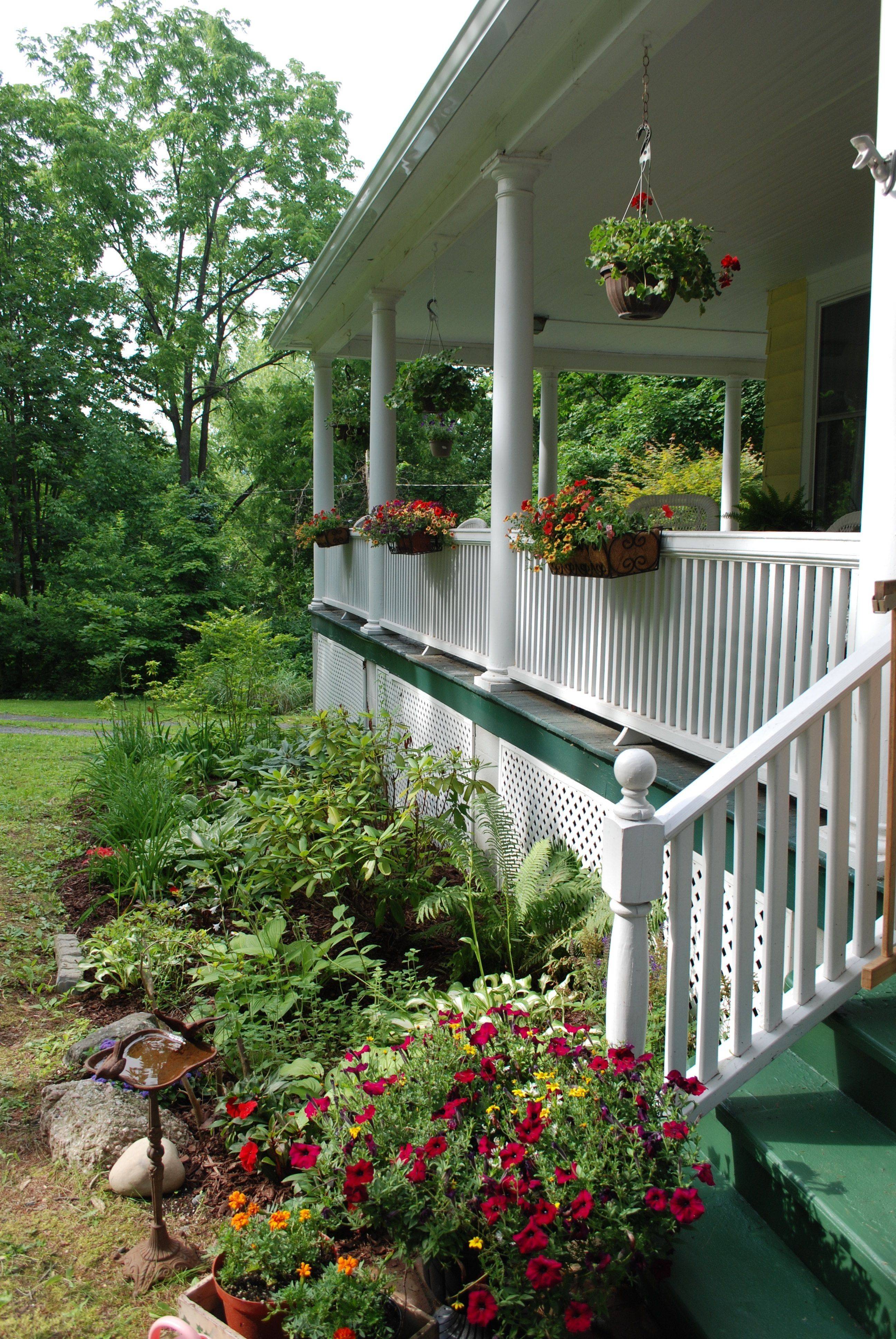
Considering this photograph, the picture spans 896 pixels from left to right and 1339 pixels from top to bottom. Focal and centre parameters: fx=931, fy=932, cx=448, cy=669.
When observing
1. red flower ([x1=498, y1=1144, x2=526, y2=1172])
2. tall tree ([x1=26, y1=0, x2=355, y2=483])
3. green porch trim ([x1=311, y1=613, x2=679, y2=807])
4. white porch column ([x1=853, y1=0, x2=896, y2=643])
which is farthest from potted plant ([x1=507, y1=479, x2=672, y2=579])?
tall tree ([x1=26, y1=0, x2=355, y2=483])

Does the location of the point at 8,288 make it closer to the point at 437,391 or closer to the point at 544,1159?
the point at 437,391

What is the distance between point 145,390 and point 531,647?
19.1m

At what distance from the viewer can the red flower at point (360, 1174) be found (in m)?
1.95

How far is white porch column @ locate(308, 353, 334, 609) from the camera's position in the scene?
10750 millimetres

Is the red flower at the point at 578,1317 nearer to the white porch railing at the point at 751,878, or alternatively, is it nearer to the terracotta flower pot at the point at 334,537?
the white porch railing at the point at 751,878

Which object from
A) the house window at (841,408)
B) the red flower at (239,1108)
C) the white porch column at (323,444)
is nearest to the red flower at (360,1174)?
the red flower at (239,1108)

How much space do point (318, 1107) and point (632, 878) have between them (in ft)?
3.42

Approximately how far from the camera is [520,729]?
4750mm

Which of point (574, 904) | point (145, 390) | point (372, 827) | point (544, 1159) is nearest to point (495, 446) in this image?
point (372, 827)

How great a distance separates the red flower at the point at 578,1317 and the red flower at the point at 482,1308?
14cm

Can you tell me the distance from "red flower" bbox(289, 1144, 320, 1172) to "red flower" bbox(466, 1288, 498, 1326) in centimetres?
43

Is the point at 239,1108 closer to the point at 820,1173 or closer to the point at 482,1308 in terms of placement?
the point at 482,1308

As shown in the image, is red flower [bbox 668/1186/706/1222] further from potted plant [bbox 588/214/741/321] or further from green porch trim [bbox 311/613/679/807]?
potted plant [bbox 588/214/741/321]

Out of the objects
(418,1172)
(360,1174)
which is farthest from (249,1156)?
(418,1172)
